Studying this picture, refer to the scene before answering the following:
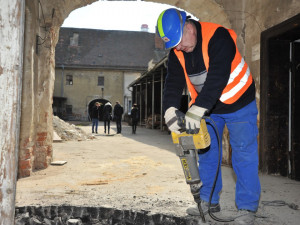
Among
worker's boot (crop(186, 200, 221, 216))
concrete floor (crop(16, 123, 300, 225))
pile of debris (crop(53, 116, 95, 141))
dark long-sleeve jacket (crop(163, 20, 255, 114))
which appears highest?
dark long-sleeve jacket (crop(163, 20, 255, 114))

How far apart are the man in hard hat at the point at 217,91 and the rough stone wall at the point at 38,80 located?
2.65 meters

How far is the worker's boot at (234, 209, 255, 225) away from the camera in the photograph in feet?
8.91

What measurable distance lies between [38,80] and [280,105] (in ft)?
13.2

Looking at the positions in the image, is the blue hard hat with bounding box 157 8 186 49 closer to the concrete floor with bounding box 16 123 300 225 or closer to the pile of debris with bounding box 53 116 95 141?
the concrete floor with bounding box 16 123 300 225

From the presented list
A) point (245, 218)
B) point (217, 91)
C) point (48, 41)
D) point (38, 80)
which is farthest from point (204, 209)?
point (48, 41)

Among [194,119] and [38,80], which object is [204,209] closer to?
[194,119]

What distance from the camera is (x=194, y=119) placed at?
256 centimetres

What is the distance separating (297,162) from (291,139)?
36 cm

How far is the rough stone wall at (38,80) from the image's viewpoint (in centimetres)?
469

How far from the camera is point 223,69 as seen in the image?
2.57 m

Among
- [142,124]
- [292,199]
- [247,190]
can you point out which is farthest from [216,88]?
[142,124]

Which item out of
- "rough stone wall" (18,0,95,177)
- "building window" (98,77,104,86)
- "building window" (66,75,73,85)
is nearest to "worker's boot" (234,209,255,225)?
"rough stone wall" (18,0,95,177)

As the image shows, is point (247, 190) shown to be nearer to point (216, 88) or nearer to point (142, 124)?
point (216, 88)

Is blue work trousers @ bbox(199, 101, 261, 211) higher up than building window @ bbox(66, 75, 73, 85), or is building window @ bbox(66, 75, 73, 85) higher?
building window @ bbox(66, 75, 73, 85)
